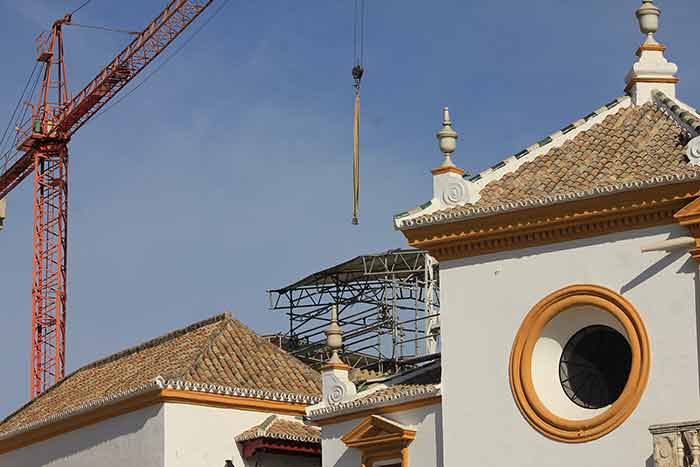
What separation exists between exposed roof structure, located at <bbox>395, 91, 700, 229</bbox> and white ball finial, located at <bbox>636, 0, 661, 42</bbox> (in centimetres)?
121

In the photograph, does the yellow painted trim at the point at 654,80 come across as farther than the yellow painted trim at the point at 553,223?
Yes

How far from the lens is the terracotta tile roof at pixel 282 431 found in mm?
33844

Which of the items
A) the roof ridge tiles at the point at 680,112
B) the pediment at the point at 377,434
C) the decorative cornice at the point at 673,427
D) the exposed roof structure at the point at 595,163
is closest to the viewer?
the decorative cornice at the point at 673,427

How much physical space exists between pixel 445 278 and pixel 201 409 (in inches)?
285

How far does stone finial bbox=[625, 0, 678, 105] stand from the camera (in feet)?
97.6

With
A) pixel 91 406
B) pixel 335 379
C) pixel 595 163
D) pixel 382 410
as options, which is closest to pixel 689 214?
pixel 595 163

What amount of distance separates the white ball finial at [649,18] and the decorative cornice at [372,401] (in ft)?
25.2

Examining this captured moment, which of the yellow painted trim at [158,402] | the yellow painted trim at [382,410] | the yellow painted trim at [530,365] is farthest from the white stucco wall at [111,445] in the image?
the yellow painted trim at [530,365]

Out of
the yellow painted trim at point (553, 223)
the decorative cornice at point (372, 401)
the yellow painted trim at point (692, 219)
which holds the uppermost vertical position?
the yellow painted trim at point (553, 223)

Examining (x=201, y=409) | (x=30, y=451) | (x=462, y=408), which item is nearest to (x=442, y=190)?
(x=462, y=408)

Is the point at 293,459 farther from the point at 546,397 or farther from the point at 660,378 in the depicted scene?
the point at 660,378

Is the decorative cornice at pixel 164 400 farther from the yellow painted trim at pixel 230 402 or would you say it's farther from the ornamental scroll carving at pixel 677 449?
the ornamental scroll carving at pixel 677 449

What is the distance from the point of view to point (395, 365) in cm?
3881

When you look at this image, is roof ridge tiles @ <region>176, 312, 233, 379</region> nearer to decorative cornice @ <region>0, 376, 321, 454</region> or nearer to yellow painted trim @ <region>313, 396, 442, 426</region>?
decorative cornice @ <region>0, 376, 321, 454</region>
